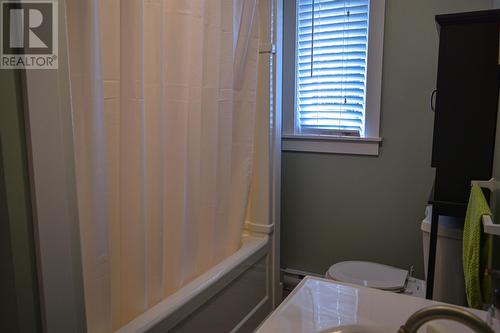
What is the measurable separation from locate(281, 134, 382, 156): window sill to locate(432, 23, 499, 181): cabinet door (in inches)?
31.9

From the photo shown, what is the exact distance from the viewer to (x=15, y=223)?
2.46 ft

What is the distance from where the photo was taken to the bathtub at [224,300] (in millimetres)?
1217

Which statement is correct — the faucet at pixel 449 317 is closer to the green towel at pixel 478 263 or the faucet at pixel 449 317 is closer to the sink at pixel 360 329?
the sink at pixel 360 329

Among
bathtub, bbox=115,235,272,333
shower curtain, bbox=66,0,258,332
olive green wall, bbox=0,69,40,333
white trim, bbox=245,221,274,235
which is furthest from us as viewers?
white trim, bbox=245,221,274,235

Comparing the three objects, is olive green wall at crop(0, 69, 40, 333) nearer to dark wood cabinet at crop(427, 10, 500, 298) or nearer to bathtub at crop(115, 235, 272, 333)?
bathtub at crop(115, 235, 272, 333)

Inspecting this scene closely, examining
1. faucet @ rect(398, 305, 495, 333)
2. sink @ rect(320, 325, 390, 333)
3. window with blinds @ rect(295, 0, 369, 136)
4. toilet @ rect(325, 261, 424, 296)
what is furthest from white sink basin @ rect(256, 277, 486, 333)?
window with blinds @ rect(295, 0, 369, 136)

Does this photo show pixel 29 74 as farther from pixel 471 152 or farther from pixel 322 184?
pixel 322 184

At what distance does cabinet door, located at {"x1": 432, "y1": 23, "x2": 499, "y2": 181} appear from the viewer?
49.8 inches

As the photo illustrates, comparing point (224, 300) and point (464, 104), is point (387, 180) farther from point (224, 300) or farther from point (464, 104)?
point (224, 300)

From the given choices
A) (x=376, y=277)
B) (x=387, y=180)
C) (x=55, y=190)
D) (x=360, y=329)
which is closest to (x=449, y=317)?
(x=360, y=329)

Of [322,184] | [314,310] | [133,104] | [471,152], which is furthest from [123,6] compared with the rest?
[322,184]

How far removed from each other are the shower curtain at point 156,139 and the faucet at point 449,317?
2.61 feet

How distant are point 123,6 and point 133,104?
283mm

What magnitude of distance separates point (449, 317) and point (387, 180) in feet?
5.51
